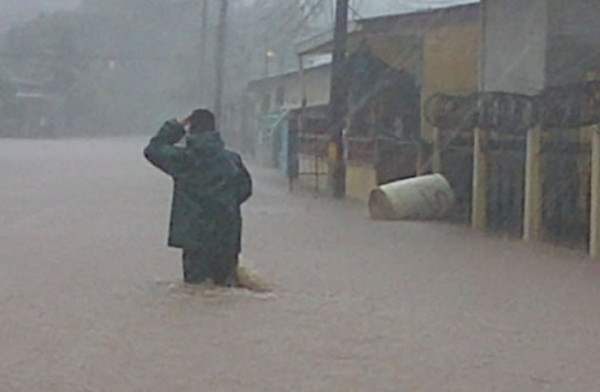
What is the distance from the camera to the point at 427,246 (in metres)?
17.2

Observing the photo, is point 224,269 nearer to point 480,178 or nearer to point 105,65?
point 480,178

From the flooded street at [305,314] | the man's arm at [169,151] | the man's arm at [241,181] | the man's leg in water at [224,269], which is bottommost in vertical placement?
the flooded street at [305,314]

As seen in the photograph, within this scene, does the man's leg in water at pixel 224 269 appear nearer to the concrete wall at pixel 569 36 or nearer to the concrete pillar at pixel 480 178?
the concrete pillar at pixel 480 178

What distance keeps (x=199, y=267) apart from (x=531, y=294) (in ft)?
10.7

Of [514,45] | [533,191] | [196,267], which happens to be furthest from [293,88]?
[196,267]

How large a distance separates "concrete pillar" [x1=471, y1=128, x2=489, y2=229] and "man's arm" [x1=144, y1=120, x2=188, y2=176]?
7983 mm

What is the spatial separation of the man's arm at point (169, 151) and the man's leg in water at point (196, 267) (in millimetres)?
830

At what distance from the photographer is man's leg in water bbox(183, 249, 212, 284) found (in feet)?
40.2

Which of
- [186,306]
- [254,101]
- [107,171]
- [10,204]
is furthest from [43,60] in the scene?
[186,306]

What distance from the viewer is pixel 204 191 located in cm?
1238

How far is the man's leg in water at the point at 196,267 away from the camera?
1226 centimetres

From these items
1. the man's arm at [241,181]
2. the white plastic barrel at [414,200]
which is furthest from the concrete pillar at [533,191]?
the man's arm at [241,181]

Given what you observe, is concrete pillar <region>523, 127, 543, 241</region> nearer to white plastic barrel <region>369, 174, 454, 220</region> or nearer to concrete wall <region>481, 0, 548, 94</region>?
concrete wall <region>481, 0, 548, 94</region>

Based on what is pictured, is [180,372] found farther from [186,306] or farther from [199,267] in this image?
[199,267]
